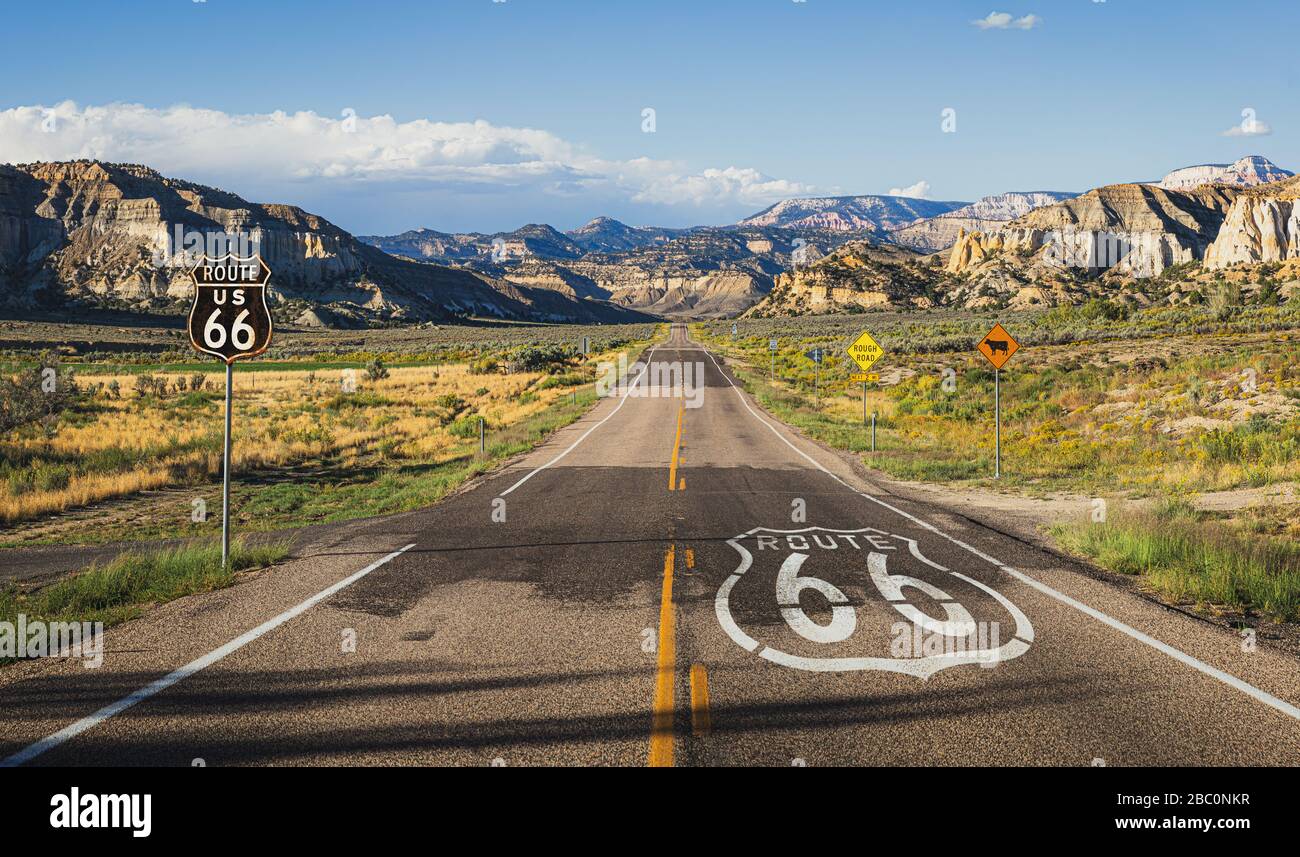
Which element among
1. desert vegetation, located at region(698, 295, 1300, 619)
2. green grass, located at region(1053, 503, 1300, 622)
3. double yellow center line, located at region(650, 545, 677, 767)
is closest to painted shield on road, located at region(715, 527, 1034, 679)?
double yellow center line, located at region(650, 545, 677, 767)

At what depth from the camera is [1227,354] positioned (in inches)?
1227

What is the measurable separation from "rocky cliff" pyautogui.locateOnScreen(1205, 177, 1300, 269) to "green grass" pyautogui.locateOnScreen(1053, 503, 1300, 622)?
146 meters

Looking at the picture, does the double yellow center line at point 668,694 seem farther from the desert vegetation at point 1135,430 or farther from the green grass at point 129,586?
the desert vegetation at point 1135,430

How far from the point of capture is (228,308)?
334 inches

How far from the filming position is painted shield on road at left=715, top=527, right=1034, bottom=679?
6023 mm

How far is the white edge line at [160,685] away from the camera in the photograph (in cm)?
444

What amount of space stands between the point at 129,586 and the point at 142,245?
548ft

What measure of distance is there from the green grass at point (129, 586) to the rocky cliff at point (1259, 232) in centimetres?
15444

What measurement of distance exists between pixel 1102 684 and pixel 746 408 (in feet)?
98.1

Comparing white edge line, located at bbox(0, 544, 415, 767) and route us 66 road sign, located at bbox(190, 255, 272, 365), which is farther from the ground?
route us 66 road sign, located at bbox(190, 255, 272, 365)

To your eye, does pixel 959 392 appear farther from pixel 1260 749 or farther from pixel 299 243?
pixel 299 243

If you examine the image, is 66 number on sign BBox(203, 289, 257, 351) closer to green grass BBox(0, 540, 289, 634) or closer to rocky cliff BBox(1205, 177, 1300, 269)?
green grass BBox(0, 540, 289, 634)

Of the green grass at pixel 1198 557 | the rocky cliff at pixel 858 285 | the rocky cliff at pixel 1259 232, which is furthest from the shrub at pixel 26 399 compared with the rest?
the rocky cliff at pixel 1259 232

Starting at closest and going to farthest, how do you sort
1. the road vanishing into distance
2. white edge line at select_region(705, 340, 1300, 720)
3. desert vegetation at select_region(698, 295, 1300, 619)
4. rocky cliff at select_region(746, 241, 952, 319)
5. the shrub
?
the road vanishing into distance
white edge line at select_region(705, 340, 1300, 720)
desert vegetation at select_region(698, 295, 1300, 619)
the shrub
rocky cliff at select_region(746, 241, 952, 319)
